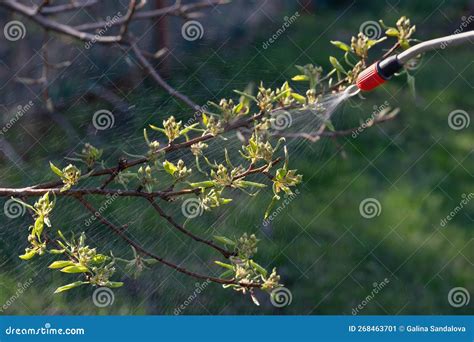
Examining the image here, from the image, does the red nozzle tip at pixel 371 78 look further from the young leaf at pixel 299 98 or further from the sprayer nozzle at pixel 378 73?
the young leaf at pixel 299 98

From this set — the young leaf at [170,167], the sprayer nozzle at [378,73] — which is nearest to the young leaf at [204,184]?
the young leaf at [170,167]

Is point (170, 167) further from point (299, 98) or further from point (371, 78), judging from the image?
point (371, 78)

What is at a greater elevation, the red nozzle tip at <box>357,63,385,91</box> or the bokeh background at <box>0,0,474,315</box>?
the red nozzle tip at <box>357,63,385,91</box>

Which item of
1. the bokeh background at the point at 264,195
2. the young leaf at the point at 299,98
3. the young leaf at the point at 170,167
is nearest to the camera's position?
the young leaf at the point at 170,167

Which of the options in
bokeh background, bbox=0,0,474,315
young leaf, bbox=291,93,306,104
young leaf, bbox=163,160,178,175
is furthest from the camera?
bokeh background, bbox=0,0,474,315

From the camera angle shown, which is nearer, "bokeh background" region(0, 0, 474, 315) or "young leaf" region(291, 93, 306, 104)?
"young leaf" region(291, 93, 306, 104)

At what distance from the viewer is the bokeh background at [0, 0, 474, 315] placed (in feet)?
11.7

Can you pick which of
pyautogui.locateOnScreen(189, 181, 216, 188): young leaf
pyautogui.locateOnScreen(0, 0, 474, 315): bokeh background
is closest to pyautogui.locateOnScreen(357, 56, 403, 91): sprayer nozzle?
pyautogui.locateOnScreen(189, 181, 216, 188): young leaf

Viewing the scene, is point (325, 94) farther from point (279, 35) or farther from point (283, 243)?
point (279, 35)

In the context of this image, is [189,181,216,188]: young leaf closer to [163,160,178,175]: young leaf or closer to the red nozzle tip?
[163,160,178,175]: young leaf

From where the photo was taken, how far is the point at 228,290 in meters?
3.86

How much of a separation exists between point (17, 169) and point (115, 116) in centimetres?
40

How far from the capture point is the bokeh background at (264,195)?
3570 millimetres

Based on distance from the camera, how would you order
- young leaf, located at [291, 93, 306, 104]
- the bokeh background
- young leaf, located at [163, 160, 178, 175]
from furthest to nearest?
the bokeh background < young leaf, located at [291, 93, 306, 104] < young leaf, located at [163, 160, 178, 175]
